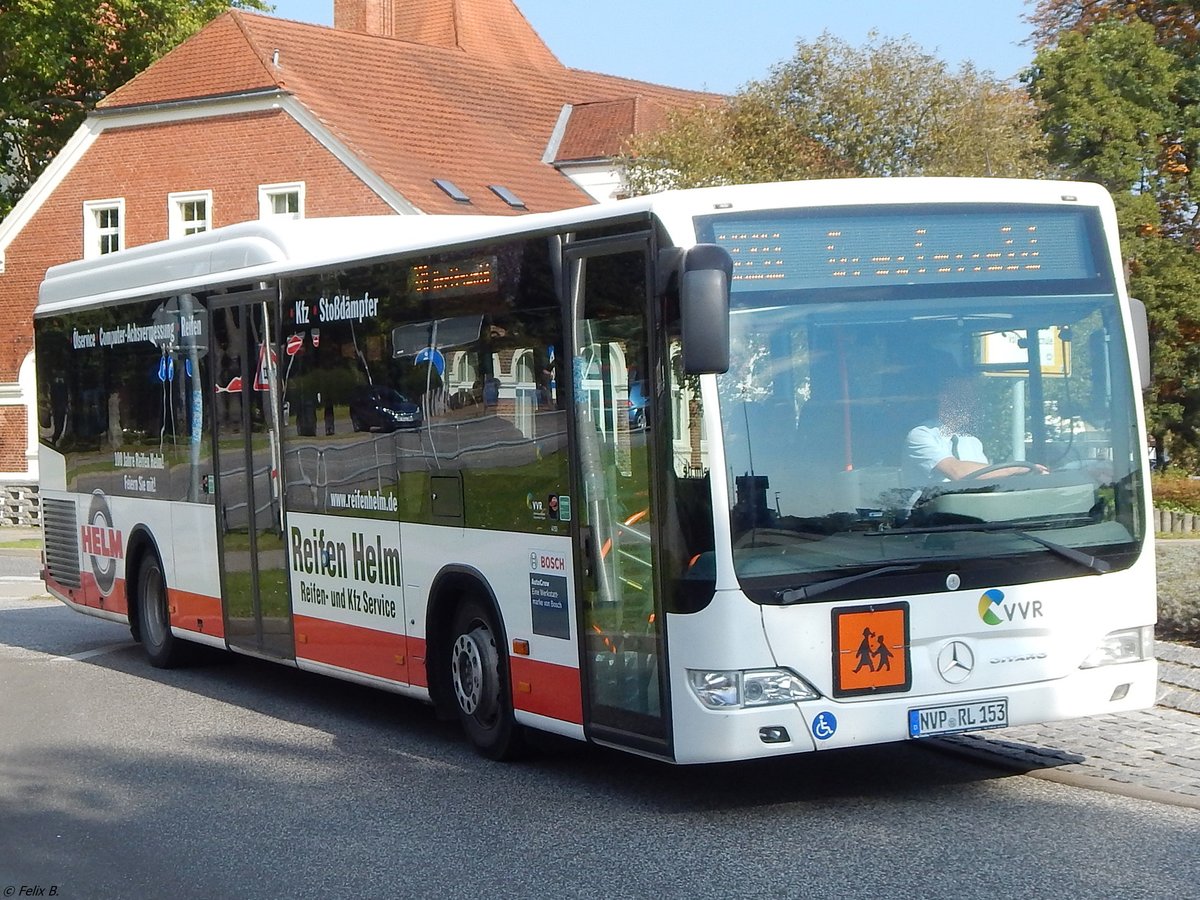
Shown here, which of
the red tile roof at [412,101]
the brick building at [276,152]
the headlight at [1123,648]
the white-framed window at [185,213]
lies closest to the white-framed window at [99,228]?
the brick building at [276,152]

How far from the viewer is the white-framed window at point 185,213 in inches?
1529

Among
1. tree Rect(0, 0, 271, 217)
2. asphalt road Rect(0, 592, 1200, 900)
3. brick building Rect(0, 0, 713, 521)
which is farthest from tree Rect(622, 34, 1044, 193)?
tree Rect(0, 0, 271, 217)

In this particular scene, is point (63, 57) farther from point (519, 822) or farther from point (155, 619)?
point (519, 822)

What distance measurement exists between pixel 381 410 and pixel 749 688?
3.58 meters

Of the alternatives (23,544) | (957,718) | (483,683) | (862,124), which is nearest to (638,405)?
(957,718)

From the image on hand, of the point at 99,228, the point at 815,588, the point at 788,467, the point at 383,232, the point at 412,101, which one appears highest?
the point at 412,101

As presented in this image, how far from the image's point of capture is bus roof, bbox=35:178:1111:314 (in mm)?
7922

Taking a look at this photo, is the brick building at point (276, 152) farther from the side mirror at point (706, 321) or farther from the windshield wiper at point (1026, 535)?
the side mirror at point (706, 321)

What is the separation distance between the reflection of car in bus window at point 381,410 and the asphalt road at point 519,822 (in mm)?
1823

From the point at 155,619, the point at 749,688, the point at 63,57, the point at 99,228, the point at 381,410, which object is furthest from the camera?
the point at 63,57

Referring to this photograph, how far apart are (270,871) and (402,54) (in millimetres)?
38298

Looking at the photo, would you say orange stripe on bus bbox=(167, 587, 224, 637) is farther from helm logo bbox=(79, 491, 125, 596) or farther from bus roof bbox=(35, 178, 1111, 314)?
bus roof bbox=(35, 178, 1111, 314)

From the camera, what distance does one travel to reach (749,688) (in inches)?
300

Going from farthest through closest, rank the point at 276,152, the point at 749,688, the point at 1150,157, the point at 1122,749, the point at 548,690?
the point at 276,152, the point at 1150,157, the point at 1122,749, the point at 548,690, the point at 749,688
